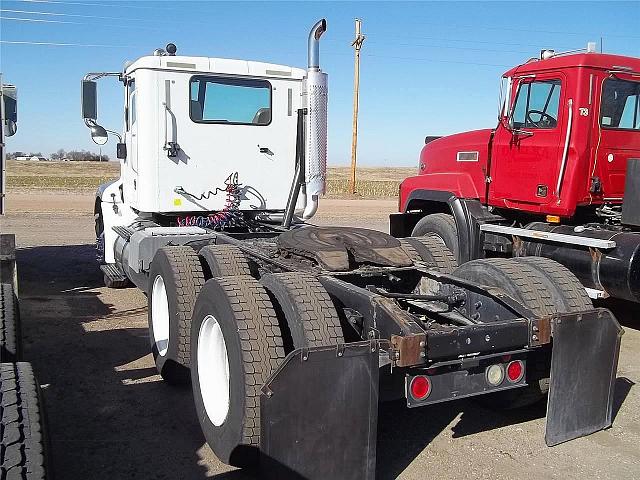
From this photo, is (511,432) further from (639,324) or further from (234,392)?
(639,324)

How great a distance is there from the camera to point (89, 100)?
7.75 m

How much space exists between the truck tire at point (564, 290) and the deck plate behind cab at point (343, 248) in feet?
3.15

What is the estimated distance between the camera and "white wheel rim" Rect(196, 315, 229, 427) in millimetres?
4023

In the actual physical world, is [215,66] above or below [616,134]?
above

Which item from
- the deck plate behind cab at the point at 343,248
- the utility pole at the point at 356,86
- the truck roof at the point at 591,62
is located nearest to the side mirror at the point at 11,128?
the deck plate behind cab at the point at 343,248

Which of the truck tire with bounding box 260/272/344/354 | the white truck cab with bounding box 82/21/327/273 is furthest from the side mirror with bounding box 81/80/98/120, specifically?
the truck tire with bounding box 260/272/344/354

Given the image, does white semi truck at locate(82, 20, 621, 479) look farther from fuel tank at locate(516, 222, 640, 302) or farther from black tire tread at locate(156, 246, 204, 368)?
fuel tank at locate(516, 222, 640, 302)

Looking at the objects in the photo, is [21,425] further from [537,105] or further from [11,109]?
[537,105]

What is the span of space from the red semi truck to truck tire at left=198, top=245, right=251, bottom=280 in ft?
12.1

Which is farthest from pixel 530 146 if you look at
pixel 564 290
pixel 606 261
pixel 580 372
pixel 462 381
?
pixel 462 381

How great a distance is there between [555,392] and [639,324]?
4.26m

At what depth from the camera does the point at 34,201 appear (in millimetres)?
23312

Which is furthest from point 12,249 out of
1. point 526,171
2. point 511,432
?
point 526,171

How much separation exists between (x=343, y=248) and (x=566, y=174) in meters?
3.45
